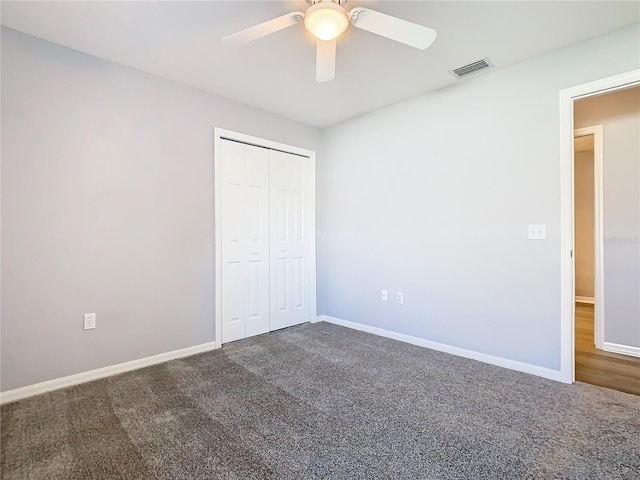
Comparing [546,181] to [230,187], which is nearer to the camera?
[546,181]

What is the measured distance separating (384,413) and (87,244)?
2393mm

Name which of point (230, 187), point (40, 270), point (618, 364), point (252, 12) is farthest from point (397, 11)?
point (618, 364)

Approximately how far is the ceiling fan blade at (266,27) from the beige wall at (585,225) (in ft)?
17.5

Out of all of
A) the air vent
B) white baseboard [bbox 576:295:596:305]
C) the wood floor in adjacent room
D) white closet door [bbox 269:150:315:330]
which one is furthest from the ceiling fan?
white baseboard [bbox 576:295:596:305]

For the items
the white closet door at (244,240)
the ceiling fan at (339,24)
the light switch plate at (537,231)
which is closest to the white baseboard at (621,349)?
the light switch plate at (537,231)

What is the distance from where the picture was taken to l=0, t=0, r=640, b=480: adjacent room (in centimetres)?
166

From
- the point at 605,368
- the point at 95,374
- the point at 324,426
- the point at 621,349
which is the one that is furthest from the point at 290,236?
the point at 621,349

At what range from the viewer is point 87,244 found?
234 centimetres

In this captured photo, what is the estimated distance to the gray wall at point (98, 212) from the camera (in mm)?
2084

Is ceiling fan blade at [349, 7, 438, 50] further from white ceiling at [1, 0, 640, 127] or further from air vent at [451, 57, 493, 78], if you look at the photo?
air vent at [451, 57, 493, 78]

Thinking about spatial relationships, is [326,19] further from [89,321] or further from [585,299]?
[585,299]

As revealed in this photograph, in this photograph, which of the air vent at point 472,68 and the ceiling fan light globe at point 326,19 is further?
the air vent at point 472,68

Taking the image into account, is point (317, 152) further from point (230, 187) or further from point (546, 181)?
point (546, 181)

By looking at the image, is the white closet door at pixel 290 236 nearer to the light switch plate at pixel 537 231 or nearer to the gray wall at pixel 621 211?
the light switch plate at pixel 537 231
